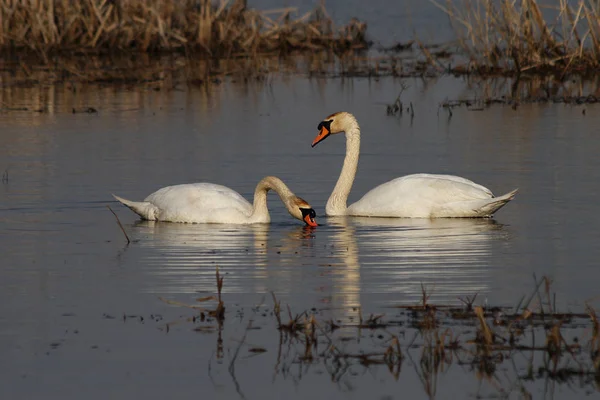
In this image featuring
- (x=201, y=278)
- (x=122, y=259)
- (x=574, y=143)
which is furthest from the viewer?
(x=574, y=143)

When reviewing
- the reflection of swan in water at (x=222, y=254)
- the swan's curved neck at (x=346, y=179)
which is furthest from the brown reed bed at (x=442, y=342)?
the swan's curved neck at (x=346, y=179)

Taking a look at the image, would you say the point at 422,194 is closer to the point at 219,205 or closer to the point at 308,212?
the point at 308,212

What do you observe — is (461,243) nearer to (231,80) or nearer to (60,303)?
(60,303)

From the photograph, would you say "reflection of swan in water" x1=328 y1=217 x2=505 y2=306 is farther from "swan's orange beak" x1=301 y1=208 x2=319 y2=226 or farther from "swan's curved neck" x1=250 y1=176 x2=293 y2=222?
"swan's curved neck" x1=250 y1=176 x2=293 y2=222

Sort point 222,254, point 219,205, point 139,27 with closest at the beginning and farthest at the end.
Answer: point 222,254
point 219,205
point 139,27

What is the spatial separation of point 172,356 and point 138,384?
0.48m

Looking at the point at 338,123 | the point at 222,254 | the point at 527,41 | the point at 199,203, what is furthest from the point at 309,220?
the point at 527,41

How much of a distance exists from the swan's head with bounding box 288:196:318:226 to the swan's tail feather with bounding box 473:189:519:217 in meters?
1.43

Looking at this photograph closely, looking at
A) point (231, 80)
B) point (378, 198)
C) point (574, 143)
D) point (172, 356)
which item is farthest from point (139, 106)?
point (172, 356)

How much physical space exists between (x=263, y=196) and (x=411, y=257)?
7.60 ft

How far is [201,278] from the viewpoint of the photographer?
886cm

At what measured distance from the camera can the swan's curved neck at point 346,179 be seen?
493 inches

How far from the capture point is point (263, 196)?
11695mm

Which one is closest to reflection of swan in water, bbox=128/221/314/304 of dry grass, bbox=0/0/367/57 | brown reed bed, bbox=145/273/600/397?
brown reed bed, bbox=145/273/600/397
